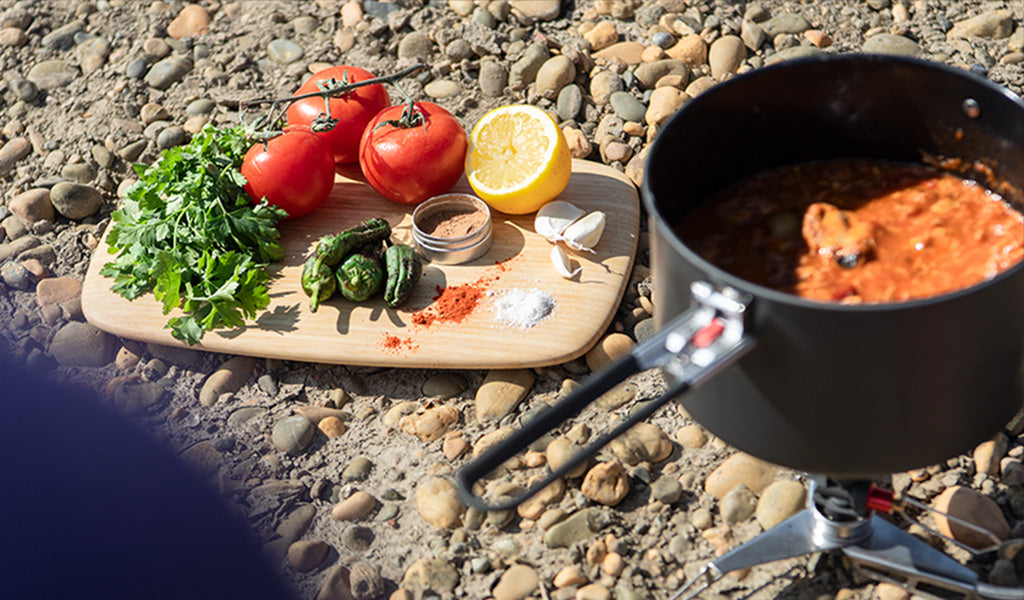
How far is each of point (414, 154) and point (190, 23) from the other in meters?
2.01

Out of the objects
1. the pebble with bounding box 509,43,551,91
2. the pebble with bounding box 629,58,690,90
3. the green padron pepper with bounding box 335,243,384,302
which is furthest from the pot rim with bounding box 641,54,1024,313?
the pebble with bounding box 509,43,551,91

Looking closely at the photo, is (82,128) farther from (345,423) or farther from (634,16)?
(634,16)

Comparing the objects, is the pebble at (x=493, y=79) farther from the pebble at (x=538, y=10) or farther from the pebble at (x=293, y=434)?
the pebble at (x=293, y=434)

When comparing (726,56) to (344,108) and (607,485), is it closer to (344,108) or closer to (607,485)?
(344,108)

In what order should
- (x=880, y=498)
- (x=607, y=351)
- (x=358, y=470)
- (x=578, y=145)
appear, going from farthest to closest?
(x=578, y=145), (x=607, y=351), (x=358, y=470), (x=880, y=498)

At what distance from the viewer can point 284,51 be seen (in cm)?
483

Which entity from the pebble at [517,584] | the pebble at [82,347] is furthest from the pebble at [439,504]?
the pebble at [82,347]

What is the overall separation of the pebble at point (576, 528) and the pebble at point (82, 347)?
1840 millimetres

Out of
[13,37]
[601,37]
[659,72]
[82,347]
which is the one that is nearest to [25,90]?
[13,37]

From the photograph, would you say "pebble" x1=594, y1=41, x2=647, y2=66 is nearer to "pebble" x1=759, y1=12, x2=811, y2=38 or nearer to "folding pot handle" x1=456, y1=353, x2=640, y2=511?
"pebble" x1=759, y1=12, x2=811, y2=38

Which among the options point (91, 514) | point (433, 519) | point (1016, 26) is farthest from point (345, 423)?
point (1016, 26)

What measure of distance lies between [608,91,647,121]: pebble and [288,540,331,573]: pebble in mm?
2187

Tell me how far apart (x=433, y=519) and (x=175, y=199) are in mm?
1556

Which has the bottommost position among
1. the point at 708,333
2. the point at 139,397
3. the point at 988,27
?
the point at 139,397
